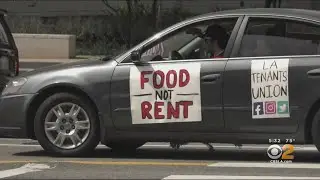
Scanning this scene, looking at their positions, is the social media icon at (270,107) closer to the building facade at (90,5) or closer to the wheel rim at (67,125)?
the wheel rim at (67,125)

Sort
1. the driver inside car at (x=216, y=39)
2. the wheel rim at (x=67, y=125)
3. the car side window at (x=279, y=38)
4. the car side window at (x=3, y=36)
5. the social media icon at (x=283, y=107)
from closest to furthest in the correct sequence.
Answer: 1. the social media icon at (x=283, y=107)
2. the car side window at (x=279, y=38)
3. the driver inside car at (x=216, y=39)
4. the wheel rim at (x=67, y=125)
5. the car side window at (x=3, y=36)

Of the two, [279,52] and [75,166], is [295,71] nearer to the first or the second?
[279,52]

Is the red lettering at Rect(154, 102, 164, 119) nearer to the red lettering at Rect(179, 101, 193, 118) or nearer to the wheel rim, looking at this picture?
the red lettering at Rect(179, 101, 193, 118)

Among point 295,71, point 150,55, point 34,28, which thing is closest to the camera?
point 295,71

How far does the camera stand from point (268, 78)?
703 centimetres

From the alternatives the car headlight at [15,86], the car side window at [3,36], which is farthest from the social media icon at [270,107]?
the car side window at [3,36]

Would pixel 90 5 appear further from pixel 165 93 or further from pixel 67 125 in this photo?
pixel 165 93

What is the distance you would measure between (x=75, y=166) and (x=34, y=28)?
1899cm

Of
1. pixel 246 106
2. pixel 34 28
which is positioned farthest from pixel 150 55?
pixel 34 28

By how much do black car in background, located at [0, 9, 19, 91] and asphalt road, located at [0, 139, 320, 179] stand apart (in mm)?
1806

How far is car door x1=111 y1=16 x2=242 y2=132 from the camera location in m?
7.13

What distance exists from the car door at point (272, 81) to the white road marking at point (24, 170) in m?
2.09

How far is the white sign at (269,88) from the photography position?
22.9 ft

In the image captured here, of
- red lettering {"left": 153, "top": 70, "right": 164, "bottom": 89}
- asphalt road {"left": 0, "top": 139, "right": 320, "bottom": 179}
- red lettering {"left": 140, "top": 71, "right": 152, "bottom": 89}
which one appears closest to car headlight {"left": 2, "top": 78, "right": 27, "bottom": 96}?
asphalt road {"left": 0, "top": 139, "right": 320, "bottom": 179}
